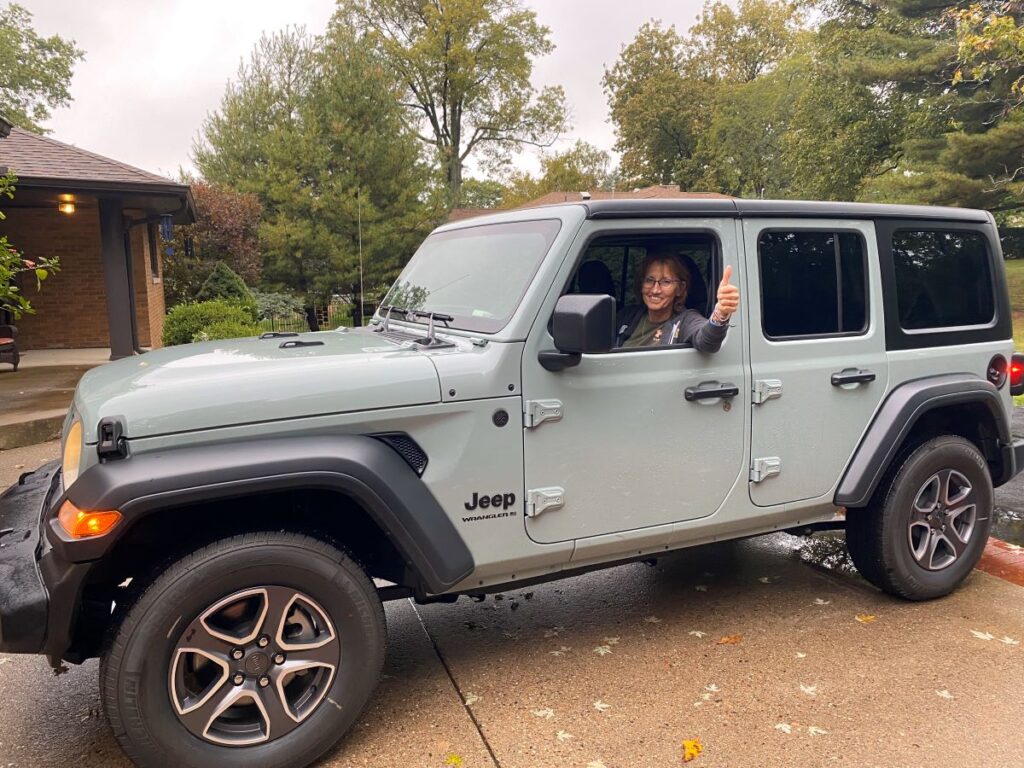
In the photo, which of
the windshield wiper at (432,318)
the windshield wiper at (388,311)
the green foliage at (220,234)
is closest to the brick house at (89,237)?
the green foliage at (220,234)

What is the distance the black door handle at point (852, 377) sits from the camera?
11.4 feet

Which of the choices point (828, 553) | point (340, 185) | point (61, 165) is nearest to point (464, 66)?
point (340, 185)

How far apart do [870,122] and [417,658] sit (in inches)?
1165

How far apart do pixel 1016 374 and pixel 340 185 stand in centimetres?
2095

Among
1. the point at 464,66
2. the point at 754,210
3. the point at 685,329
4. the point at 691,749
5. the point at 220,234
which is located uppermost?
the point at 464,66

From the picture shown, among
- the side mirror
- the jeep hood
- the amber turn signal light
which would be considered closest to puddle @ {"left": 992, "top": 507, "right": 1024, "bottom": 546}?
the side mirror

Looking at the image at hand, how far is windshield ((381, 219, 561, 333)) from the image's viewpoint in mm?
3008

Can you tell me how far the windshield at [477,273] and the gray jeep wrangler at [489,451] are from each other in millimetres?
17

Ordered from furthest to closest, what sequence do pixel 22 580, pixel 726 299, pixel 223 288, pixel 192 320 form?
pixel 223 288 < pixel 192 320 < pixel 726 299 < pixel 22 580

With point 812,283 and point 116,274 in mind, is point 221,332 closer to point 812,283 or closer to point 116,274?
point 116,274

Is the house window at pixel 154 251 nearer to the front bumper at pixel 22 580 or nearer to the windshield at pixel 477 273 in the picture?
the windshield at pixel 477 273

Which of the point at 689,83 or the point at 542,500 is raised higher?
the point at 689,83

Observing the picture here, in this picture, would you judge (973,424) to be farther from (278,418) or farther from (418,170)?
(418,170)

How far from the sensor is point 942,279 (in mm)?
3850
